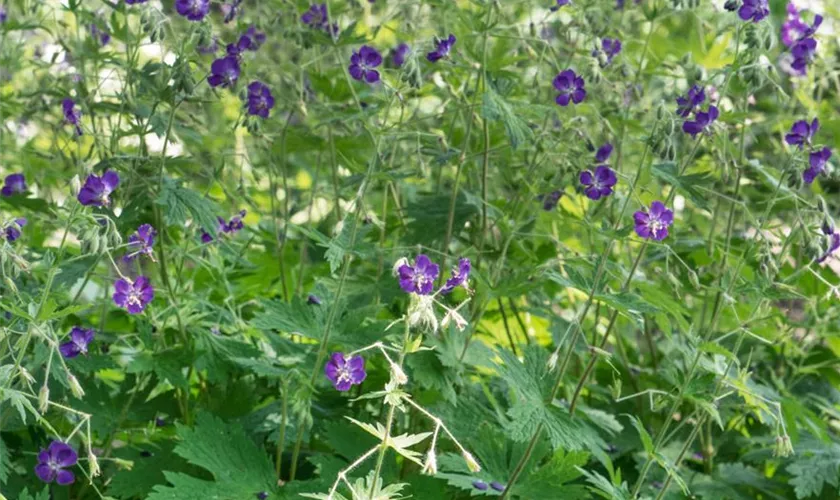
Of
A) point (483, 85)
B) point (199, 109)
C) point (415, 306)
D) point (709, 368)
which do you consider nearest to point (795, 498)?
point (709, 368)

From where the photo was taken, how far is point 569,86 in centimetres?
302

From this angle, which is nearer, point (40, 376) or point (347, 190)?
point (40, 376)

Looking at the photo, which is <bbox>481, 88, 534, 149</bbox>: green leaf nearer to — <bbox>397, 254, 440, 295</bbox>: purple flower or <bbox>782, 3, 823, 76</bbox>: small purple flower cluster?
<bbox>397, 254, 440, 295</bbox>: purple flower

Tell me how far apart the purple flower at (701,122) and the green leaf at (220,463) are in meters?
1.33

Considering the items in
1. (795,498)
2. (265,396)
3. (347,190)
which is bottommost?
(795,498)

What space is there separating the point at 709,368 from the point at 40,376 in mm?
1637

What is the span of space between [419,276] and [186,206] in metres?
0.71

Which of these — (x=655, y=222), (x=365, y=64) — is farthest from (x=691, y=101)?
(x=365, y=64)

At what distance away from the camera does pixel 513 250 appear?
345cm

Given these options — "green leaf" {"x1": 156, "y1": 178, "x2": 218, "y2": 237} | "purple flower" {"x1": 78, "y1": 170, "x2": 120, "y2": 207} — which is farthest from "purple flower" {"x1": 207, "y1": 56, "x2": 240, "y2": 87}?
"purple flower" {"x1": 78, "y1": 170, "x2": 120, "y2": 207}

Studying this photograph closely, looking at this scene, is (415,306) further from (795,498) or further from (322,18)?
(795,498)

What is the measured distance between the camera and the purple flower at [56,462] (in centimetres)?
258

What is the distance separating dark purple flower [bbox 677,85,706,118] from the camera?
9.41 feet

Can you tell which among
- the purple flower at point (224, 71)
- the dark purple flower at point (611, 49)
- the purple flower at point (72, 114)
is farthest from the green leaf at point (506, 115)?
the purple flower at point (72, 114)
